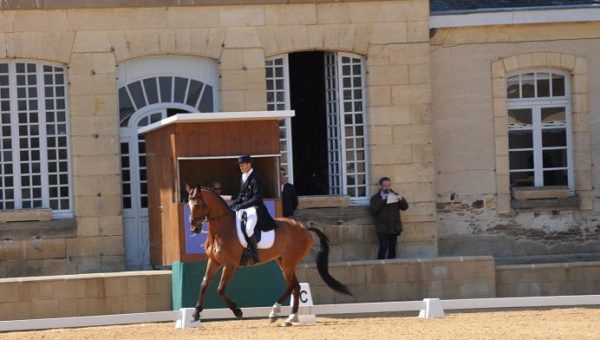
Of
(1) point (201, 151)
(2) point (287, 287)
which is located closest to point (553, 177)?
(1) point (201, 151)

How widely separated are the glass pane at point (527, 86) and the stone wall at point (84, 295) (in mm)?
7070

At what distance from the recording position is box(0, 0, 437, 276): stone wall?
2245 cm

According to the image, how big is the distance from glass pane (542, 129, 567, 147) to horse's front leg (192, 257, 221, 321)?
25.8ft

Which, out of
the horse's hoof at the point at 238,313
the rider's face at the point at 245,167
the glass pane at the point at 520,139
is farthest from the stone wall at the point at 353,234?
the horse's hoof at the point at 238,313

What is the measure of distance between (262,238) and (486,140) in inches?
260

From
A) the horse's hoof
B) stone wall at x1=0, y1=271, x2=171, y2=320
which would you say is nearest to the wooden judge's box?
stone wall at x1=0, y1=271, x2=171, y2=320

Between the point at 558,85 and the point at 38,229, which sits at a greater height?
the point at 558,85

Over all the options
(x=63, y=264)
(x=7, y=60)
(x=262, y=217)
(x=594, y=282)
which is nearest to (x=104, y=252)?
(x=63, y=264)

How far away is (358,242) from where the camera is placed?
2316 centimetres

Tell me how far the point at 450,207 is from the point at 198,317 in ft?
22.8

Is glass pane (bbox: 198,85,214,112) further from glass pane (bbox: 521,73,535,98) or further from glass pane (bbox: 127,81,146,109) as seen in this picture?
glass pane (bbox: 521,73,535,98)

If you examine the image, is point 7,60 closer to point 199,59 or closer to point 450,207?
point 199,59

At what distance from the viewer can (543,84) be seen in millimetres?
Answer: 24250

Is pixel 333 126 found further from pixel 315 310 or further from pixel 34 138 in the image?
pixel 315 310
